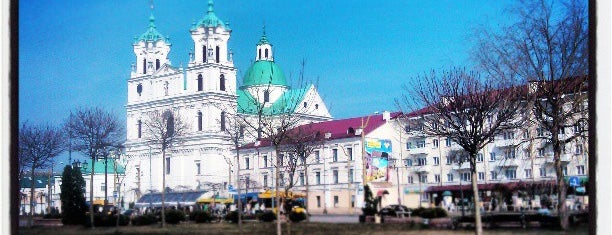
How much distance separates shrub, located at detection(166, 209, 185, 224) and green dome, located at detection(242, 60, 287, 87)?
137 cm

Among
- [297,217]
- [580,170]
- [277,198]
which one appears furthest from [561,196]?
[277,198]

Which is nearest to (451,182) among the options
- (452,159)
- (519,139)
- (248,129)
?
(452,159)

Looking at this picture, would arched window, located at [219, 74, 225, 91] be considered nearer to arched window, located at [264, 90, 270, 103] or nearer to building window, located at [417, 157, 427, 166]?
arched window, located at [264, 90, 270, 103]

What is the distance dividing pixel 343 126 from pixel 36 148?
2.96m

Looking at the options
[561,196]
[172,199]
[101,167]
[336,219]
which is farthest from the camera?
[101,167]

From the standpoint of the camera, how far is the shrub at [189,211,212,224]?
8.55m

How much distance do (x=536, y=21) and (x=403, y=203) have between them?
2.06 meters

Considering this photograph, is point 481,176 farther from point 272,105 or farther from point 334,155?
point 272,105

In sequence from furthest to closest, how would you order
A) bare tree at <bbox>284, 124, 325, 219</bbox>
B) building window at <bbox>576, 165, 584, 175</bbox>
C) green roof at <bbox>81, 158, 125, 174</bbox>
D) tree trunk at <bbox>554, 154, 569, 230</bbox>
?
green roof at <bbox>81, 158, 125, 174</bbox>, bare tree at <bbox>284, 124, 325, 219</bbox>, building window at <bbox>576, 165, 584, 175</bbox>, tree trunk at <bbox>554, 154, 569, 230</bbox>

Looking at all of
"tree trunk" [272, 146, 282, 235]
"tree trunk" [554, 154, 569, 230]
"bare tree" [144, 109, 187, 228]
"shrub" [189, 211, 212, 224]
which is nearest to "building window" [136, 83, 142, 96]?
"bare tree" [144, 109, 187, 228]

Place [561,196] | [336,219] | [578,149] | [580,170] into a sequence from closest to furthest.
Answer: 1. [561,196]
2. [580,170]
3. [336,219]
4. [578,149]

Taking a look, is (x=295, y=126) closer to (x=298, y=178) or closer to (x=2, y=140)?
(x=298, y=178)

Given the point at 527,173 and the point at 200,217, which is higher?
the point at 527,173

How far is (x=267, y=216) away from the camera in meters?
8.67
